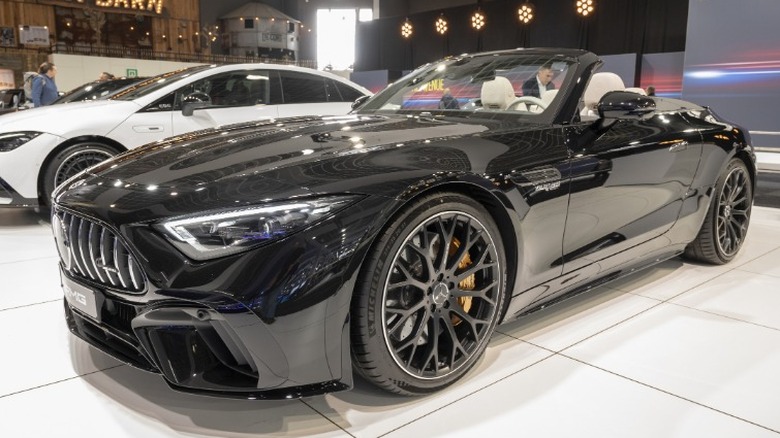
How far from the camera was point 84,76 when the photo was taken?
1761 centimetres

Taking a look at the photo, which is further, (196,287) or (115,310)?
(115,310)

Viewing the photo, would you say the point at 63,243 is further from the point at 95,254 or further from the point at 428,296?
the point at 428,296

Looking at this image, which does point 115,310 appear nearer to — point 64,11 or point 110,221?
point 110,221

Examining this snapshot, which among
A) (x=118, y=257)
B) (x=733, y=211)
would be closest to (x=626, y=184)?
(x=733, y=211)

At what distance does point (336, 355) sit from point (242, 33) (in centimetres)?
2835

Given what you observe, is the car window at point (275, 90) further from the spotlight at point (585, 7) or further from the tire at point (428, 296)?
the spotlight at point (585, 7)

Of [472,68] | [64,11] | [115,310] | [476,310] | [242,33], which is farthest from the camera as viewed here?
[242,33]

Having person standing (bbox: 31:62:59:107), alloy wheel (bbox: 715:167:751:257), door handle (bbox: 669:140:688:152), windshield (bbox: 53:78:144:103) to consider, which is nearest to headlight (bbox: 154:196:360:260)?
door handle (bbox: 669:140:688:152)

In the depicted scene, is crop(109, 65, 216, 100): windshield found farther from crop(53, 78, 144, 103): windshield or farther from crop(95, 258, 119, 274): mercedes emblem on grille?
crop(95, 258, 119, 274): mercedes emblem on grille

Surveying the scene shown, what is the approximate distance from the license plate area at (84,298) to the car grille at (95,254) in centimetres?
4

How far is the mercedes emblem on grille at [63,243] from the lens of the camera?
1946mm

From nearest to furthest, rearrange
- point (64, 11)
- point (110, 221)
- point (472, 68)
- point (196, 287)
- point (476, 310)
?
point (196, 287), point (110, 221), point (476, 310), point (472, 68), point (64, 11)

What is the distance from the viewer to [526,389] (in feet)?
6.97

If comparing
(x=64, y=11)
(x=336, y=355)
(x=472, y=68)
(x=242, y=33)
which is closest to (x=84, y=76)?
(x=64, y=11)
